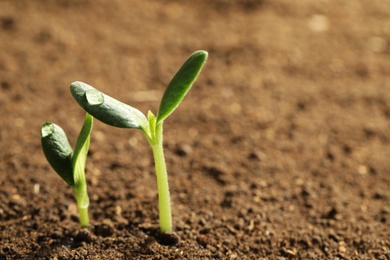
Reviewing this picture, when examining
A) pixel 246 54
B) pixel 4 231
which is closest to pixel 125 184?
pixel 4 231

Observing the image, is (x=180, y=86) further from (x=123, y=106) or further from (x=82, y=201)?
(x=82, y=201)

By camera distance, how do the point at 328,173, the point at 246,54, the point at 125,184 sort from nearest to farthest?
the point at 125,184
the point at 328,173
the point at 246,54

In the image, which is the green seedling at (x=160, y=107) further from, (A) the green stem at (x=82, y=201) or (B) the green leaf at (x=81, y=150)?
(A) the green stem at (x=82, y=201)

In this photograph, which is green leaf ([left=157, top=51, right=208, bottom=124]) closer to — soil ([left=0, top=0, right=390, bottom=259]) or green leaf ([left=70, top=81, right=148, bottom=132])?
green leaf ([left=70, top=81, right=148, bottom=132])

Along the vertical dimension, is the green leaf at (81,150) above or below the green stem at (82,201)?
above

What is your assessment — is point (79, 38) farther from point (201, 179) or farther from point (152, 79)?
point (201, 179)

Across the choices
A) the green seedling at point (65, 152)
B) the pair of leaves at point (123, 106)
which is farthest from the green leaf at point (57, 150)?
the pair of leaves at point (123, 106)
